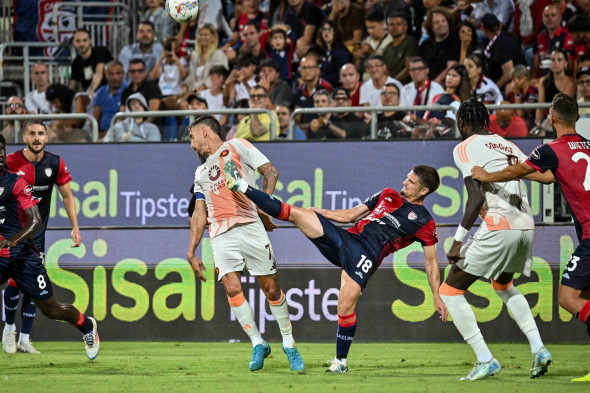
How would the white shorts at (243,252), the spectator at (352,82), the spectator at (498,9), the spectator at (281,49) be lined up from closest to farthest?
1. the white shorts at (243,252)
2. the spectator at (352,82)
3. the spectator at (498,9)
4. the spectator at (281,49)

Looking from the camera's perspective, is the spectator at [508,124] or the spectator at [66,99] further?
the spectator at [66,99]

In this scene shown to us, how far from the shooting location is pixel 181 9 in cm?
1309

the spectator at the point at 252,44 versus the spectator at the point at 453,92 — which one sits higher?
the spectator at the point at 252,44

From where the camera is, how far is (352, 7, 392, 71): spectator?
15609mm

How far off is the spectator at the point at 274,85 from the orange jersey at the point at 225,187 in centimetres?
611

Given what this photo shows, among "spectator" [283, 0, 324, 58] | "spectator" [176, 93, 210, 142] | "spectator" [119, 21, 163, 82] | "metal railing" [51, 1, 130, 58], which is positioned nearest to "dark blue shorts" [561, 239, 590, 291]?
"spectator" [176, 93, 210, 142]

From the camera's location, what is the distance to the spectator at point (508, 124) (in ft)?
40.2

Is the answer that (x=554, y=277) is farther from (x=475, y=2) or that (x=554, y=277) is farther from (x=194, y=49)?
(x=194, y=49)

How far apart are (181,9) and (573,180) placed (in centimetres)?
729

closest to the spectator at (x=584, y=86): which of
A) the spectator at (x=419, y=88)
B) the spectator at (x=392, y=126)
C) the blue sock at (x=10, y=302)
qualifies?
the spectator at (x=419, y=88)

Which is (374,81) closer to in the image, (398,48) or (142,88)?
(398,48)

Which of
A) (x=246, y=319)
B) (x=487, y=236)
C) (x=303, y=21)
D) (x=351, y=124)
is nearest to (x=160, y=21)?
(x=303, y=21)

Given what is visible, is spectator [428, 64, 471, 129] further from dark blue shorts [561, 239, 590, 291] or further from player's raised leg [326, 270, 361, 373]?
dark blue shorts [561, 239, 590, 291]

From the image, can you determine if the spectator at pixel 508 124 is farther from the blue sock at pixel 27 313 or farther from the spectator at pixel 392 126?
the blue sock at pixel 27 313
